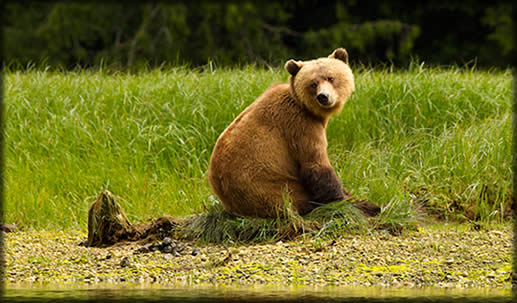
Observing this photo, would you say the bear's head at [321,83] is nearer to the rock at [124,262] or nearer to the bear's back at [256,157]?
the bear's back at [256,157]

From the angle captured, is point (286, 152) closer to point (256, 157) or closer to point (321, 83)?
point (256, 157)

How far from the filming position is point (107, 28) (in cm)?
1559

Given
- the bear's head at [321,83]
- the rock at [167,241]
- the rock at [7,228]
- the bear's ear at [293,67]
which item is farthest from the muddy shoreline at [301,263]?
the bear's ear at [293,67]

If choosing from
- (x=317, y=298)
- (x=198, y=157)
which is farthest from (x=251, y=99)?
(x=317, y=298)

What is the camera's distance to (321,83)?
4.84m

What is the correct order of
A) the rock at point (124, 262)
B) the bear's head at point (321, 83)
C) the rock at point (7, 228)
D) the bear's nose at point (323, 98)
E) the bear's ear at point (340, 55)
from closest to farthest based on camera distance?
the rock at point (124, 262), the bear's nose at point (323, 98), the bear's head at point (321, 83), the bear's ear at point (340, 55), the rock at point (7, 228)

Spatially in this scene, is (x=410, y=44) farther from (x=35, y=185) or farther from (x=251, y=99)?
(x=35, y=185)

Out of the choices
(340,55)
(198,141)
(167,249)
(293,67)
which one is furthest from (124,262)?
(198,141)

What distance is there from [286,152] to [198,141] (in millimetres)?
2074

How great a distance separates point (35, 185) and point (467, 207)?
13.1ft

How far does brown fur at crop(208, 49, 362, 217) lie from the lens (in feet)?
16.1

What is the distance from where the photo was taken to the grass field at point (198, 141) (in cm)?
597

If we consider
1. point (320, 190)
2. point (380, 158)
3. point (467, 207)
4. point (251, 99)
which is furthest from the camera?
point (251, 99)

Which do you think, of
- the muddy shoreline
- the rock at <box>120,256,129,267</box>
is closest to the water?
the muddy shoreline
